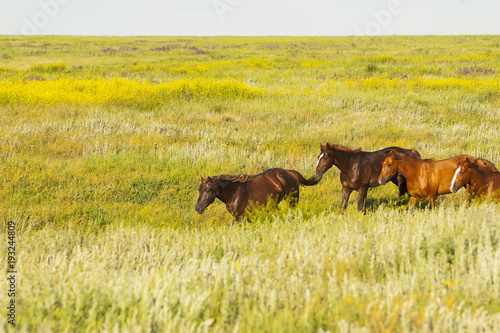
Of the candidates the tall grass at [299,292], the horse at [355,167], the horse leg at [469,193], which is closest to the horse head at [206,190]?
the tall grass at [299,292]

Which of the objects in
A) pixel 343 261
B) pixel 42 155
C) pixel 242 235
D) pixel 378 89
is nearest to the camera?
pixel 343 261

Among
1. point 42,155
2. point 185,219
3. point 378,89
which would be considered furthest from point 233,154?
point 378,89

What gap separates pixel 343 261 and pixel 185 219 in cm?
381

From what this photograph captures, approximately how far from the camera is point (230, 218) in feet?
23.9

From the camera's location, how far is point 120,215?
7.07 metres

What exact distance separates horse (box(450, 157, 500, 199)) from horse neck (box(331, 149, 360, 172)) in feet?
5.79

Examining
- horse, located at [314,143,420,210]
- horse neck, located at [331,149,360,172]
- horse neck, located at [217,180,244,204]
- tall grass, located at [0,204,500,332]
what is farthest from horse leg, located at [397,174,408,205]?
tall grass, located at [0,204,500,332]

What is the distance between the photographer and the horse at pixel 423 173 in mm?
6598

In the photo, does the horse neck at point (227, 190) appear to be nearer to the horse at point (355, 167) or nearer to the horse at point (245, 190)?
the horse at point (245, 190)

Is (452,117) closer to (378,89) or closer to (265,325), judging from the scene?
(378,89)

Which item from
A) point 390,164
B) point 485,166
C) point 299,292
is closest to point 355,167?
point 390,164

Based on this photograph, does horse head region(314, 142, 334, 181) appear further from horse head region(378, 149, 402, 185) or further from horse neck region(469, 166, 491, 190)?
horse neck region(469, 166, 491, 190)

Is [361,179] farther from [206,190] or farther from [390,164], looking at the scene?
[206,190]

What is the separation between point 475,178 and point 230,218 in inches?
152
